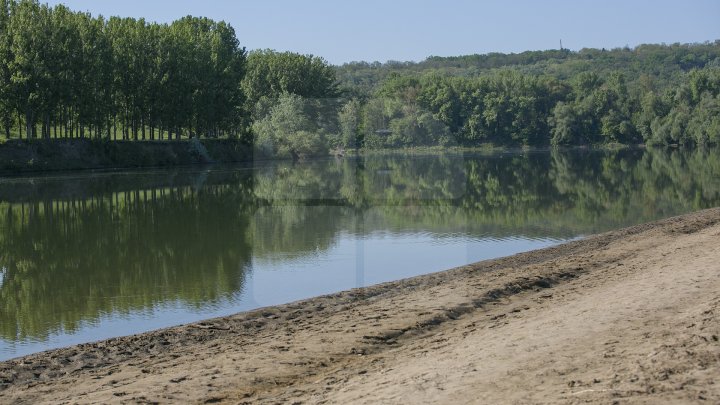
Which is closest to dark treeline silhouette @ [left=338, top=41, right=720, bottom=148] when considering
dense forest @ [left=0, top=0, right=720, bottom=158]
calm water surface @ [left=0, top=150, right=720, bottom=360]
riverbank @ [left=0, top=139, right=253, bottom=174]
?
dense forest @ [left=0, top=0, right=720, bottom=158]

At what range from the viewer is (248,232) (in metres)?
27.1

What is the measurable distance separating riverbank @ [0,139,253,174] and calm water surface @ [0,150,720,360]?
5444mm

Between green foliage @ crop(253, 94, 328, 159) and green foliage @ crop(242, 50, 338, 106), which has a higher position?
green foliage @ crop(242, 50, 338, 106)

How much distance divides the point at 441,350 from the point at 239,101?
74.6 meters

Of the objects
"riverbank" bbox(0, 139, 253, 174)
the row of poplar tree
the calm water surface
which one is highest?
the row of poplar tree

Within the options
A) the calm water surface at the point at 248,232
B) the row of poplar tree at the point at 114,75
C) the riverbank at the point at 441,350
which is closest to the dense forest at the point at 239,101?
the row of poplar tree at the point at 114,75

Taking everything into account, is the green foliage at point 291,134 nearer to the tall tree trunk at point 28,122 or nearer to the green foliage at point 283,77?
the green foliage at point 283,77

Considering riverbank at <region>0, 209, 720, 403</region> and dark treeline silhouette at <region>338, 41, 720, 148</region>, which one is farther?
dark treeline silhouette at <region>338, 41, 720, 148</region>

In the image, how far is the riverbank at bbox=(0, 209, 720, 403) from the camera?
887cm

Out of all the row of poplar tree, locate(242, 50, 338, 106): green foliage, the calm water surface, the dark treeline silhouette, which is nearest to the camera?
the calm water surface

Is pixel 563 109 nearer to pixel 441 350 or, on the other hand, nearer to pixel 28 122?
pixel 28 122

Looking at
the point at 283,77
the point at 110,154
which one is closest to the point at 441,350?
the point at 110,154

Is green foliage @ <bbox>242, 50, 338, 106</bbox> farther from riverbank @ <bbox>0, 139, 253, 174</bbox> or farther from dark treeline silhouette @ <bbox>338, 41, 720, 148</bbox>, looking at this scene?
riverbank @ <bbox>0, 139, 253, 174</bbox>

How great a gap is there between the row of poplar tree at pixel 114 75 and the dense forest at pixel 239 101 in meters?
0.10
